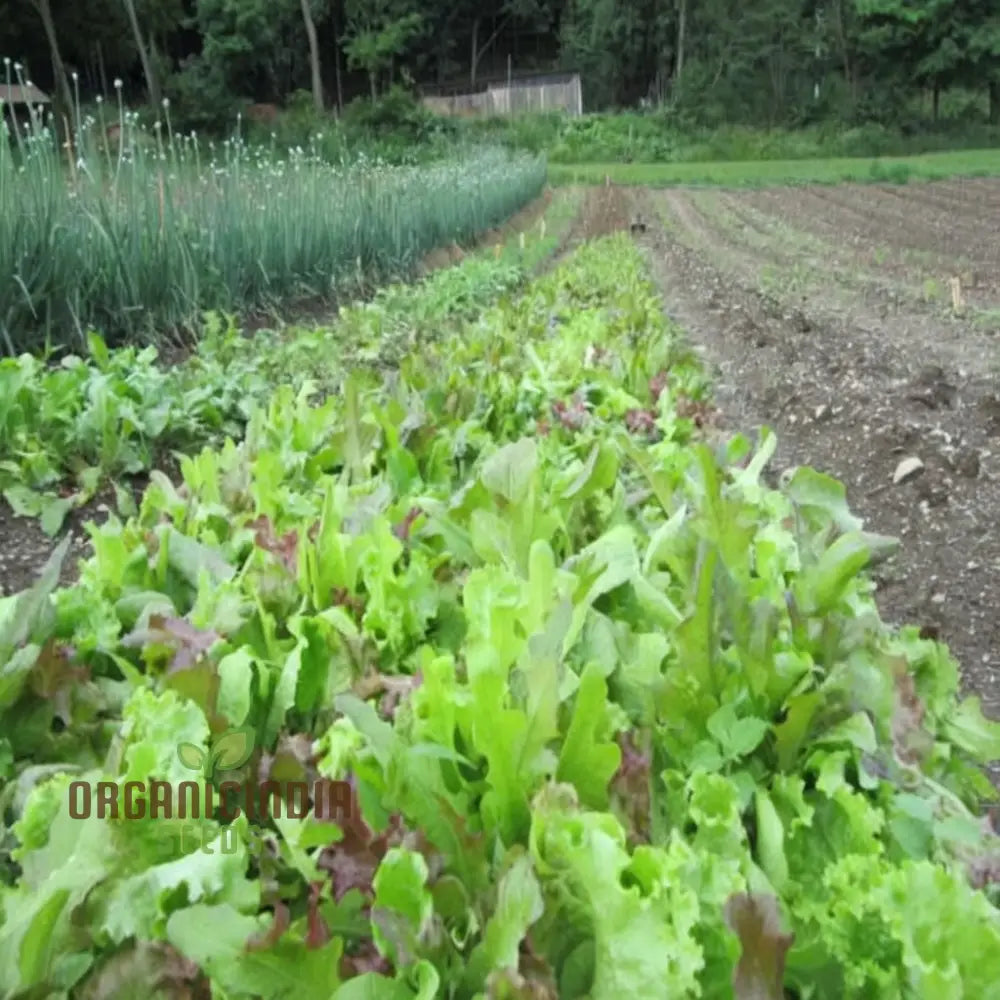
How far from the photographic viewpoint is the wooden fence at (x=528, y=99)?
45.7 metres

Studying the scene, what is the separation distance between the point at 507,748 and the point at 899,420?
14.1ft

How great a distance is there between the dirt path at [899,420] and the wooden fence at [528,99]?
3896 cm

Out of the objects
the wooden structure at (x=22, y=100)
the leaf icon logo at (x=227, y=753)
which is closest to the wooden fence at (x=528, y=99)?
the wooden structure at (x=22, y=100)

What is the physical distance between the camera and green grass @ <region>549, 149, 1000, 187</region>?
26688 millimetres

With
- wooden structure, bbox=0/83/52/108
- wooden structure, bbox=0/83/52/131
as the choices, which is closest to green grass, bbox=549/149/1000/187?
wooden structure, bbox=0/83/52/108

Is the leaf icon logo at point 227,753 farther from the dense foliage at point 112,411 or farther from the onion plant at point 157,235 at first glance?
the onion plant at point 157,235

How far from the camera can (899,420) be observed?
4973 millimetres

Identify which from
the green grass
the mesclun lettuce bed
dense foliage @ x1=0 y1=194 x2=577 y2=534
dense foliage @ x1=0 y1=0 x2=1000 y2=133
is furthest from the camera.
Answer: dense foliage @ x1=0 y1=0 x2=1000 y2=133

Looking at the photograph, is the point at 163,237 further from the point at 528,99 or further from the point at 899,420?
the point at 528,99

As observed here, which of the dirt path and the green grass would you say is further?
the green grass

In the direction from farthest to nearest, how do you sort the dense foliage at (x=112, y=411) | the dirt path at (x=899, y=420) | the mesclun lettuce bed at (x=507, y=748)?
the dense foliage at (x=112, y=411)
the dirt path at (x=899, y=420)
the mesclun lettuce bed at (x=507, y=748)

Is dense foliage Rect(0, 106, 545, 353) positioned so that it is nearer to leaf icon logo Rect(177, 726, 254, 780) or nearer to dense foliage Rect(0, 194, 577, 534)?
dense foliage Rect(0, 194, 577, 534)

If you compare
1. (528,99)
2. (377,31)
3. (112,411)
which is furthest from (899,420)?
(377,31)

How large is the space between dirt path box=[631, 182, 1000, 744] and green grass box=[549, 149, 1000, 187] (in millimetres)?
19358
